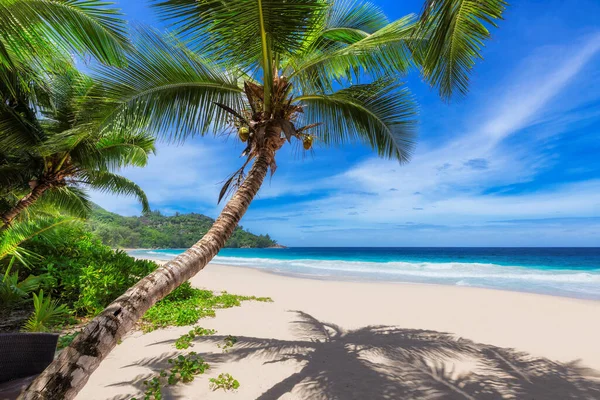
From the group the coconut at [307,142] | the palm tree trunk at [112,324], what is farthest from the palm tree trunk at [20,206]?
the coconut at [307,142]

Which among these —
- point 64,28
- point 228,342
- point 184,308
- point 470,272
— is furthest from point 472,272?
point 64,28

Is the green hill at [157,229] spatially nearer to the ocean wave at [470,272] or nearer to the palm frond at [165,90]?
the ocean wave at [470,272]

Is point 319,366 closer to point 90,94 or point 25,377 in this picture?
point 25,377

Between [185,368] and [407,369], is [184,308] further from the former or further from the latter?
[407,369]

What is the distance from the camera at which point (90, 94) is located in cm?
373

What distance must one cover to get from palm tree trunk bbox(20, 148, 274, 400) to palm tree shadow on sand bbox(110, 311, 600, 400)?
1.51 metres

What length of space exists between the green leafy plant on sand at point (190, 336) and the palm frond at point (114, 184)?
5474mm

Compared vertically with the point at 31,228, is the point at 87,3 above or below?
above

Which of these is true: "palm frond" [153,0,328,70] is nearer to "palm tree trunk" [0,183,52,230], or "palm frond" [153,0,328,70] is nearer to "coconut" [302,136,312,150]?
"coconut" [302,136,312,150]

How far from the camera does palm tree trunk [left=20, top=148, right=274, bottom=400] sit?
66.6 inches

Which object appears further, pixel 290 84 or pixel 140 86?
pixel 290 84

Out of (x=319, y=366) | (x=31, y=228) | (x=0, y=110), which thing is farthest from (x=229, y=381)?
(x=0, y=110)

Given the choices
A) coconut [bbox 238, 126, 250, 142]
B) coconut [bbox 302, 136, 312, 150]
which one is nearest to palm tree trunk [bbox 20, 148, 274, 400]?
coconut [bbox 238, 126, 250, 142]

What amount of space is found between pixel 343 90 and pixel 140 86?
2.59m
